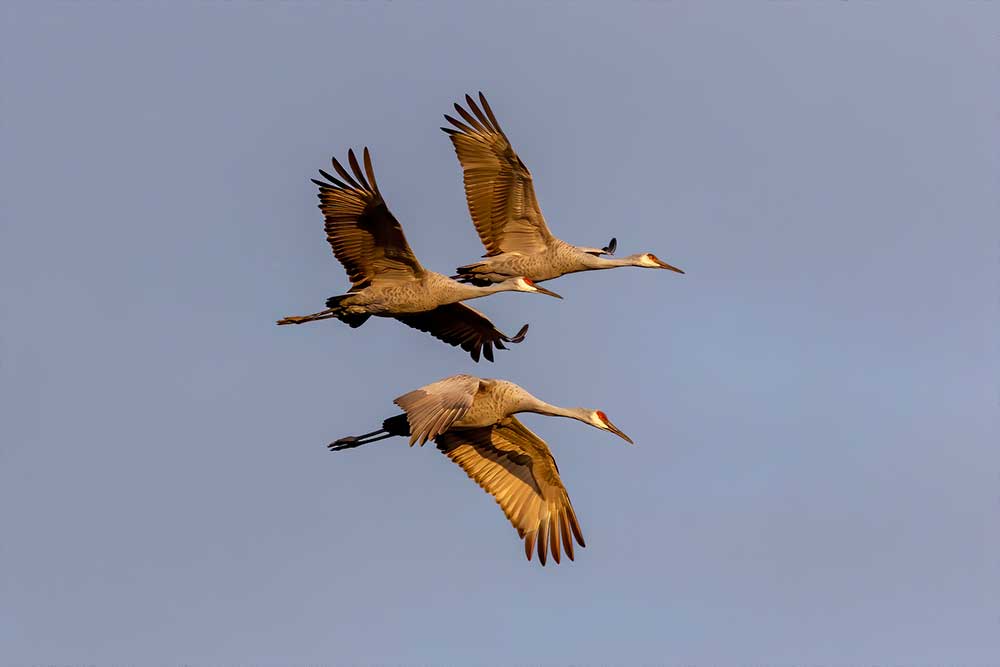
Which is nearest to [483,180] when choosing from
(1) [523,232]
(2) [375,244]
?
(1) [523,232]

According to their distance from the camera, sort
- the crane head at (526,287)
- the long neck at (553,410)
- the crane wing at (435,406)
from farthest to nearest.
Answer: the crane head at (526,287), the long neck at (553,410), the crane wing at (435,406)

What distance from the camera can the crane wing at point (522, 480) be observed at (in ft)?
64.0

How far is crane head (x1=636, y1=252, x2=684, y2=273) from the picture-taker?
22750 mm

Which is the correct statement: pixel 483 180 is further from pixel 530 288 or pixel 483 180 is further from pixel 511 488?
pixel 511 488

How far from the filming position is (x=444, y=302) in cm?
2000

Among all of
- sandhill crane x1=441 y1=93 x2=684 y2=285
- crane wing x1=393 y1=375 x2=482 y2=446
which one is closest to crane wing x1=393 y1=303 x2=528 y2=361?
sandhill crane x1=441 y1=93 x2=684 y2=285

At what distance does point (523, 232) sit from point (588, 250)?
0.95m

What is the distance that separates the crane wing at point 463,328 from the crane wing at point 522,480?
2.47 metres

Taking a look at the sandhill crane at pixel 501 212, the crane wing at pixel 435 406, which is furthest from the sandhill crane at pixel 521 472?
the sandhill crane at pixel 501 212

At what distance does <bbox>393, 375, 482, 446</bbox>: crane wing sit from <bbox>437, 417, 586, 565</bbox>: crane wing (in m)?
1.47

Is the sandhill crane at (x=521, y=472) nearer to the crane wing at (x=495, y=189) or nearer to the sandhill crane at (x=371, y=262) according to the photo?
the sandhill crane at (x=371, y=262)

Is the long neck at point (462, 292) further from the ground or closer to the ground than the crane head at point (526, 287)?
closer to the ground

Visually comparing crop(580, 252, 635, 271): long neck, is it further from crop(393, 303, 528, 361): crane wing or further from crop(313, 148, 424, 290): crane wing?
crop(313, 148, 424, 290): crane wing

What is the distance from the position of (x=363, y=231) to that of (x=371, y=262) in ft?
1.23
